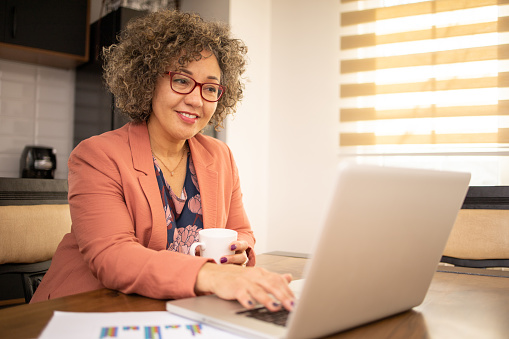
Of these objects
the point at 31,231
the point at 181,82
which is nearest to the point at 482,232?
the point at 181,82

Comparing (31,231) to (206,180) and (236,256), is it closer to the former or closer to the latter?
(206,180)

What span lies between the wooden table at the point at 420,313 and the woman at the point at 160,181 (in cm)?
6

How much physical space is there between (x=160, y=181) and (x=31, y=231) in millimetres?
371

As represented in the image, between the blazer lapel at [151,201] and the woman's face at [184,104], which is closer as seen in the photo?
the blazer lapel at [151,201]

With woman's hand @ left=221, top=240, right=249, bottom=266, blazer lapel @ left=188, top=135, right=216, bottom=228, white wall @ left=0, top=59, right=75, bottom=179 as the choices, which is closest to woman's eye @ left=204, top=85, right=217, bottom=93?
blazer lapel @ left=188, top=135, right=216, bottom=228

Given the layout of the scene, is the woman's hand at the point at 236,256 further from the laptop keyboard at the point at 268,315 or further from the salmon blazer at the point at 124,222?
the laptop keyboard at the point at 268,315

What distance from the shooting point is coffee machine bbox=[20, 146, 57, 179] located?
2.63 metres

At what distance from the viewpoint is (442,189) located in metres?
0.65

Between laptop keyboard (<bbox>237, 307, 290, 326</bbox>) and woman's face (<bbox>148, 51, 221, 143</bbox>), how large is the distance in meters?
0.74

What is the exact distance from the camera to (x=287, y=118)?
3.33 m

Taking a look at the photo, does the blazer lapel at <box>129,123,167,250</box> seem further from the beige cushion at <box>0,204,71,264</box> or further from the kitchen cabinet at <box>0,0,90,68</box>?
the kitchen cabinet at <box>0,0,90,68</box>

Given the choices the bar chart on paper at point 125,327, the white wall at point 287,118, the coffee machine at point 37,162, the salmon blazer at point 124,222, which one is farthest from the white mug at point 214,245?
the white wall at point 287,118

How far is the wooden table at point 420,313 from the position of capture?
24.7 inches

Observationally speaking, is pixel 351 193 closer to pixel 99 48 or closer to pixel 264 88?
pixel 99 48
